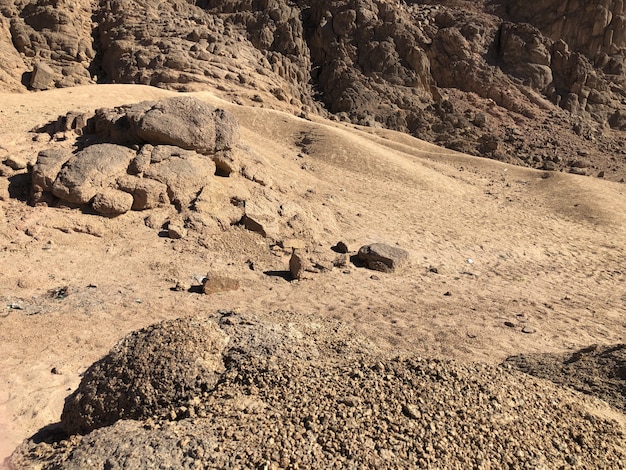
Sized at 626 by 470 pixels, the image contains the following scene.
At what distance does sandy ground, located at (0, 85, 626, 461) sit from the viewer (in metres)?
5.10

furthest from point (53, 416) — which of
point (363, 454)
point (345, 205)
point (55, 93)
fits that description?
point (55, 93)

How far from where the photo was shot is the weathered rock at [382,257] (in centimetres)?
798

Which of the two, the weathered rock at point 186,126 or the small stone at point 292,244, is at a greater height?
the weathered rock at point 186,126

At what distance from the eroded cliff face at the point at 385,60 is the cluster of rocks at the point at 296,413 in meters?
17.2

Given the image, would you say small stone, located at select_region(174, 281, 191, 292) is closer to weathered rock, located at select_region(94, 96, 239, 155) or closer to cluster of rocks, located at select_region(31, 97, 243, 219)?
cluster of rocks, located at select_region(31, 97, 243, 219)

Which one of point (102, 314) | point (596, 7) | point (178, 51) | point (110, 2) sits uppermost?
point (596, 7)

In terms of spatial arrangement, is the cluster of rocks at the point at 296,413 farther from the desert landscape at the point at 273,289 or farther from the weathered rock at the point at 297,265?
the weathered rock at the point at 297,265

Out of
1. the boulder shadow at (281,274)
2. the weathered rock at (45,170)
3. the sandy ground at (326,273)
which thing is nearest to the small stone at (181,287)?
the sandy ground at (326,273)

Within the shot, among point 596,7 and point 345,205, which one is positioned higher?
point 596,7

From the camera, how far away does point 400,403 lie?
2.86 meters

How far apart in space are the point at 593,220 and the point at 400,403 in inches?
A: 468

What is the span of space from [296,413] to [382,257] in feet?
17.7

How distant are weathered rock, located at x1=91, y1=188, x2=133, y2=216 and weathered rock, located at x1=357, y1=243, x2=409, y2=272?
12.6 feet

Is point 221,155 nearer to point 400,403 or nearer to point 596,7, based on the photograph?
point 400,403
